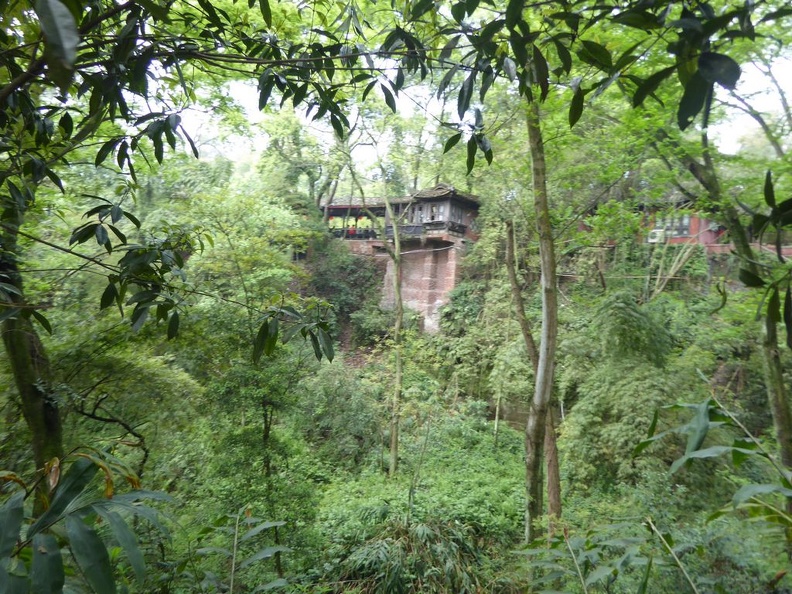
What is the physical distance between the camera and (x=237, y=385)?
4.62 metres

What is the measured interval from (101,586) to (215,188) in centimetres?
1061

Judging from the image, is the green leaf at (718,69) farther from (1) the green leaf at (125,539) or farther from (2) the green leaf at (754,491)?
(1) the green leaf at (125,539)

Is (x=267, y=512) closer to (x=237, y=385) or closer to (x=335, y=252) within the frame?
(x=237, y=385)

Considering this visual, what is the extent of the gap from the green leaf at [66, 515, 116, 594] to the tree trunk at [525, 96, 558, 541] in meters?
3.67

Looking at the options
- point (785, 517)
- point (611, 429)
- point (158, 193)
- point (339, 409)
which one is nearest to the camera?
point (785, 517)

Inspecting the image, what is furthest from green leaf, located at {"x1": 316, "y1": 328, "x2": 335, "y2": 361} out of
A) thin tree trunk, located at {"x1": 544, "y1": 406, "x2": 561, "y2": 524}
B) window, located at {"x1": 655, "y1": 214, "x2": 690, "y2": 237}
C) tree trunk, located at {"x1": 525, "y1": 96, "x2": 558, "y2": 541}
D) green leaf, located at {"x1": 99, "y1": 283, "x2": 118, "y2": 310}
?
window, located at {"x1": 655, "y1": 214, "x2": 690, "y2": 237}

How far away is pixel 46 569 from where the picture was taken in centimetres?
68

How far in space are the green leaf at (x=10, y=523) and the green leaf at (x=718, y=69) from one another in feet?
3.81

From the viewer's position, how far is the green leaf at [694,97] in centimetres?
73

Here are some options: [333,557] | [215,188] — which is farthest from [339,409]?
[215,188]

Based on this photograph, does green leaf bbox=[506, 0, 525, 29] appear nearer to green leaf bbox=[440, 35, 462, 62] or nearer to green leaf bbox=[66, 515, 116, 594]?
green leaf bbox=[440, 35, 462, 62]

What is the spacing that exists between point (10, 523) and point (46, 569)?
0.10 metres

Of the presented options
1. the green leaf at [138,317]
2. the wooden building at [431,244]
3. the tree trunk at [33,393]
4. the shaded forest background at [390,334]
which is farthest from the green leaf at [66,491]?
the wooden building at [431,244]

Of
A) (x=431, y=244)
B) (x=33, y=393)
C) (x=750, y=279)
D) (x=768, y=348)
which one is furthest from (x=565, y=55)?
(x=431, y=244)
